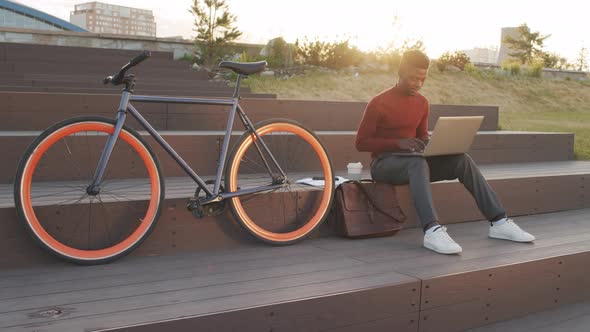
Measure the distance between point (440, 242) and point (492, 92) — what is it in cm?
998

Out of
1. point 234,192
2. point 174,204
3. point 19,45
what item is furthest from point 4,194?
point 19,45

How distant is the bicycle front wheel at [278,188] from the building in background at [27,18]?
24.6 m

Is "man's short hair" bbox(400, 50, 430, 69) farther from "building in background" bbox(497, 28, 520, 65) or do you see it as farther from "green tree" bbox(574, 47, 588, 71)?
"green tree" bbox(574, 47, 588, 71)

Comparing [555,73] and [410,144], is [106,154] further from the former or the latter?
[555,73]

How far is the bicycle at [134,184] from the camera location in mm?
2314

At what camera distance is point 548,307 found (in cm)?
276

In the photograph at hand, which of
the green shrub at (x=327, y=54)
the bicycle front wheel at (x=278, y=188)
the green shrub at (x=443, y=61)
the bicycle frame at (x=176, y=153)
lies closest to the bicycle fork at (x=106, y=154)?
the bicycle frame at (x=176, y=153)

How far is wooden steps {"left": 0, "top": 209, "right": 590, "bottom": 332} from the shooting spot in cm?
185

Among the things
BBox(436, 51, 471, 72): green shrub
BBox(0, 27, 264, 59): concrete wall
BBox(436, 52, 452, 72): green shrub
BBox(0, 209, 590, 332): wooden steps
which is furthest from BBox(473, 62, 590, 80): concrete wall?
BBox(0, 209, 590, 332): wooden steps

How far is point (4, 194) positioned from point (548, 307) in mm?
2689

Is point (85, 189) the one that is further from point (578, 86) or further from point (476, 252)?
point (578, 86)

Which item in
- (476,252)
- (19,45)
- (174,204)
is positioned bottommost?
(476,252)

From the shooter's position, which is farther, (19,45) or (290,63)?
(290,63)

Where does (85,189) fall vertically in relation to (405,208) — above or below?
above
